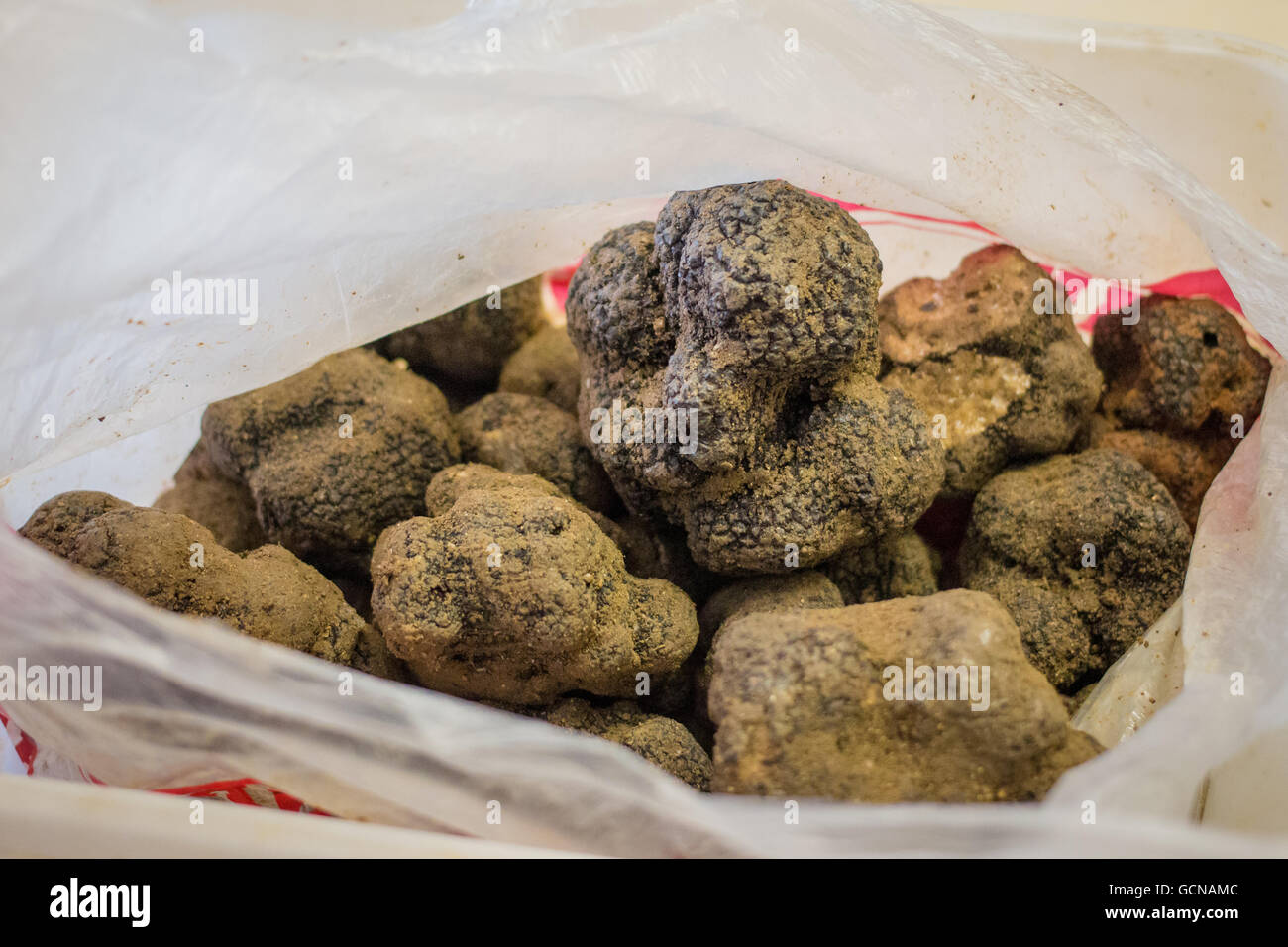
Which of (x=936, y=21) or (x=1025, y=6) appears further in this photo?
(x=1025, y=6)

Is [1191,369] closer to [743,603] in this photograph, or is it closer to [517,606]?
[743,603]

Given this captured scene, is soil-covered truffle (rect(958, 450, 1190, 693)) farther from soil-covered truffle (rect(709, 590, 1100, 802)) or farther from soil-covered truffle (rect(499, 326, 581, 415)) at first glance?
soil-covered truffle (rect(499, 326, 581, 415))

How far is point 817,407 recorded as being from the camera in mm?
833

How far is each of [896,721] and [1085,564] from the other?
31 centimetres

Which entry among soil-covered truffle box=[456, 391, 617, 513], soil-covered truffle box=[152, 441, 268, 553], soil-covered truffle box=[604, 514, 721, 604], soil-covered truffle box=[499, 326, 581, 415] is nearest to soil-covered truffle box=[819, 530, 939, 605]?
soil-covered truffle box=[604, 514, 721, 604]

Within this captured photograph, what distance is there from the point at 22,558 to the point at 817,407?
561 mm

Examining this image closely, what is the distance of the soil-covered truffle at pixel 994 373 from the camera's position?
3.01ft

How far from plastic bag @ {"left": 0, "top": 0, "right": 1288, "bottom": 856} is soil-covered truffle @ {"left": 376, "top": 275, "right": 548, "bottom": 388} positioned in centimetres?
11

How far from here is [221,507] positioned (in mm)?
976

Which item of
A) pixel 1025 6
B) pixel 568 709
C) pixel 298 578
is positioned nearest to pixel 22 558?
pixel 298 578
